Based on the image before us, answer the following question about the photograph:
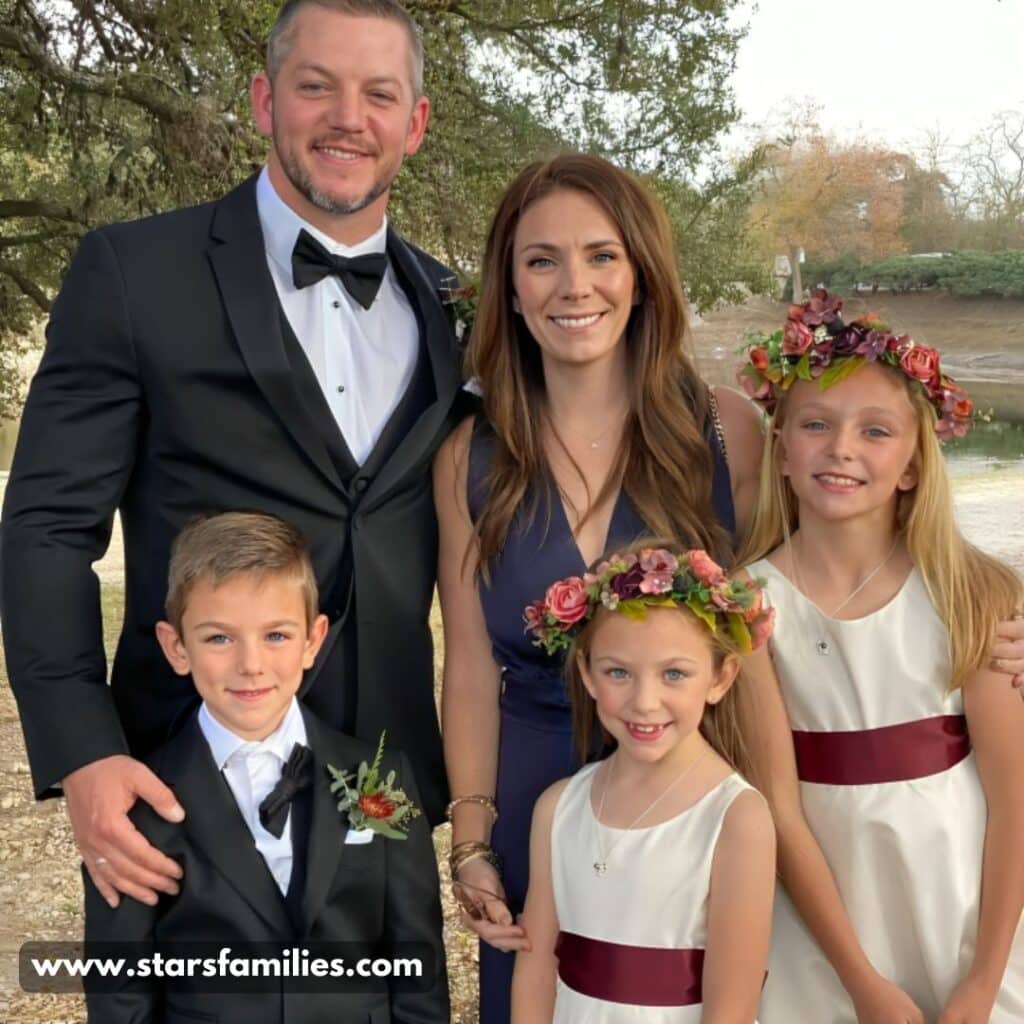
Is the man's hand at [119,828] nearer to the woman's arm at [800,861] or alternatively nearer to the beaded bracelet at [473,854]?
the beaded bracelet at [473,854]

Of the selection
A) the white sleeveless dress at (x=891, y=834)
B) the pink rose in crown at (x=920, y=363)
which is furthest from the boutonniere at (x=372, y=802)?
the pink rose in crown at (x=920, y=363)

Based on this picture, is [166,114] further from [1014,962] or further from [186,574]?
[1014,962]

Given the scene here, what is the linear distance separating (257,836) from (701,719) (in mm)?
941

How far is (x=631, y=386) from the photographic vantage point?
3.15 metres

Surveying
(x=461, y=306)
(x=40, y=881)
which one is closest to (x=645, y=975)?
(x=461, y=306)

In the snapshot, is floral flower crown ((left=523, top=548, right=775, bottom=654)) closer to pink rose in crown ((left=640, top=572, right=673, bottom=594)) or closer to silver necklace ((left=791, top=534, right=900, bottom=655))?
pink rose in crown ((left=640, top=572, right=673, bottom=594))

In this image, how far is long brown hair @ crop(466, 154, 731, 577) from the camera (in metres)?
2.97

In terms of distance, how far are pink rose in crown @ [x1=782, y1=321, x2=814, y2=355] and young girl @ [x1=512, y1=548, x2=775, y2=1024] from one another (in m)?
0.53

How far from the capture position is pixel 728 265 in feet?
38.8

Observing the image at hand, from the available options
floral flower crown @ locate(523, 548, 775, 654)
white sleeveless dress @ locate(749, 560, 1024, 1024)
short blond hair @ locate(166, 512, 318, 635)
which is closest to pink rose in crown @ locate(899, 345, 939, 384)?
white sleeveless dress @ locate(749, 560, 1024, 1024)

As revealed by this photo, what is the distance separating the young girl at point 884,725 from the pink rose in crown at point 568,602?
16.2 inches

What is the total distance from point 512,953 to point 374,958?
19.3 inches

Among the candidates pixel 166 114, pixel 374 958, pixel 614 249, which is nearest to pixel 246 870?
pixel 374 958

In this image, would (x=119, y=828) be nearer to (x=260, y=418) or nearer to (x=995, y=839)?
(x=260, y=418)
